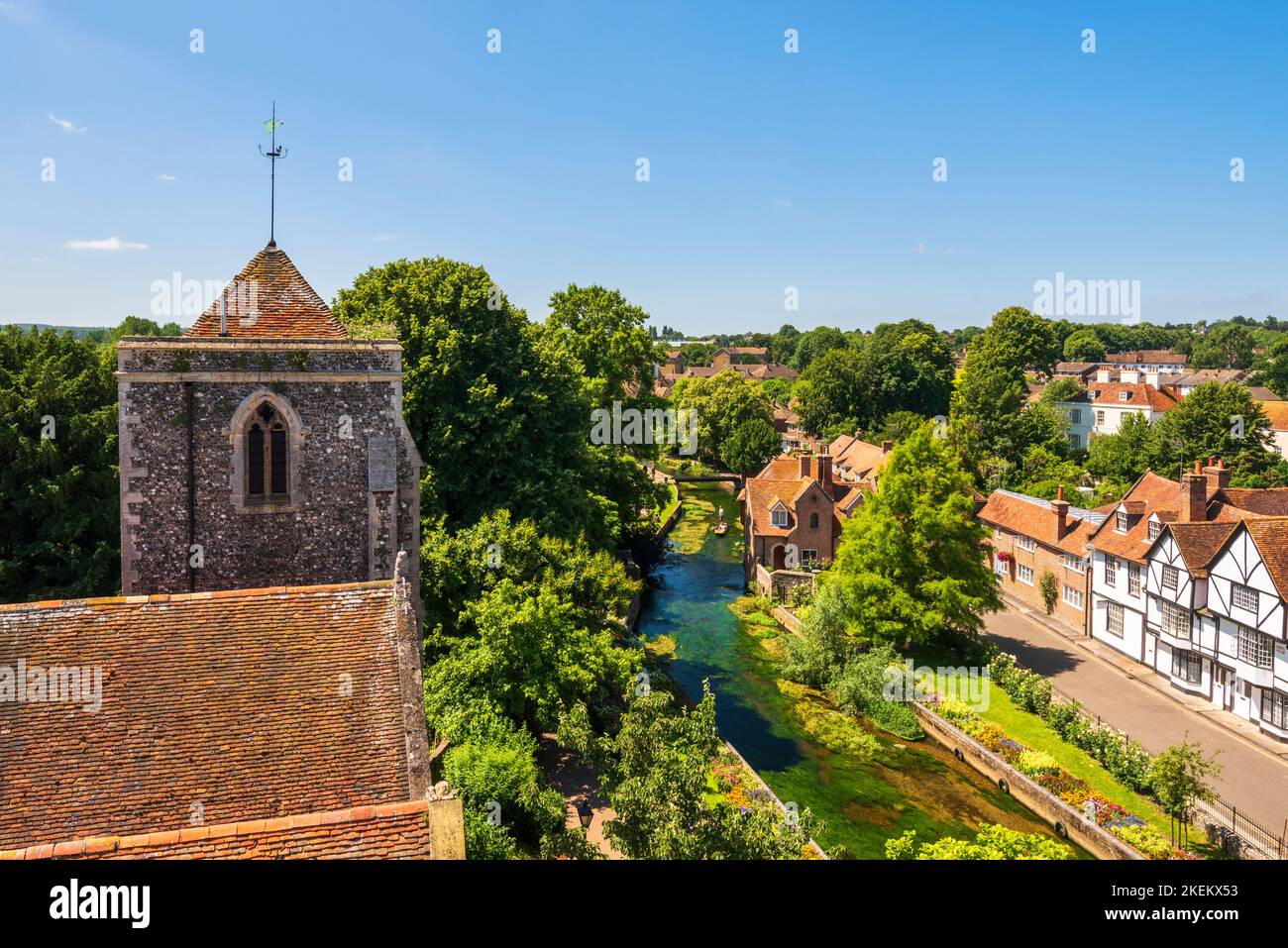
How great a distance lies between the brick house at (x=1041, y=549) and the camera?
3903cm

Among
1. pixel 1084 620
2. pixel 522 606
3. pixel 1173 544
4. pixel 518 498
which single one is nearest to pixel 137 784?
pixel 522 606

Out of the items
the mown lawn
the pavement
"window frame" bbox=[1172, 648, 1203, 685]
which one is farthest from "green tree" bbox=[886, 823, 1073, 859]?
"window frame" bbox=[1172, 648, 1203, 685]

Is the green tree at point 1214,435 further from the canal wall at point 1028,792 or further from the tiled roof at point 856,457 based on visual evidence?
the canal wall at point 1028,792

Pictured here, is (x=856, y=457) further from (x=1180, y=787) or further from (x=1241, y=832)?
(x=1241, y=832)

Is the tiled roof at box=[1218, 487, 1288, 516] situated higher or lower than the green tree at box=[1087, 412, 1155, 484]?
lower

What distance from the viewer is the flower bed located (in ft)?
68.8

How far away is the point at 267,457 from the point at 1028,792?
23.1m

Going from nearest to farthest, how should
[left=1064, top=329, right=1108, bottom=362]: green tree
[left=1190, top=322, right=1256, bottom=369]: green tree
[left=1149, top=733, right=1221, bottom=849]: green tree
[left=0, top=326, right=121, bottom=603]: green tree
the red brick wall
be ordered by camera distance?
[left=1149, top=733, right=1221, bottom=849]: green tree < [left=0, top=326, right=121, bottom=603]: green tree < the red brick wall < [left=1064, top=329, right=1108, bottom=362]: green tree < [left=1190, top=322, right=1256, bottom=369]: green tree

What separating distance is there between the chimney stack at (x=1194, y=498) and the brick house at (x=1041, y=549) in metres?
4.31

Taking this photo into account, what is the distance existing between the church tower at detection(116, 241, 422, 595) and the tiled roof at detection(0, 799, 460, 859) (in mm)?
10000

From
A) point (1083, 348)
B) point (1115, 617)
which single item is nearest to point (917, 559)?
point (1115, 617)

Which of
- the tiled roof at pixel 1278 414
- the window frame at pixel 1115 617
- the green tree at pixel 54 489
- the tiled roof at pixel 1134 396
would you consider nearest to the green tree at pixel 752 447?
the tiled roof at pixel 1134 396

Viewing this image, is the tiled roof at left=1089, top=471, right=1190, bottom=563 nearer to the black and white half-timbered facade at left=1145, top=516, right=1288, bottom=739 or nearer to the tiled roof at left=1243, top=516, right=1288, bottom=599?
the black and white half-timbered facade at left=1145, top=516, right=1288, bottom=739

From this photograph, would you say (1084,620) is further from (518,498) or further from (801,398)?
(801,398)
